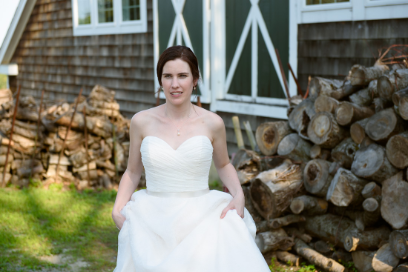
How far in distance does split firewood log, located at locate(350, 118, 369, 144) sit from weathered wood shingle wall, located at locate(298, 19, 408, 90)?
129cm

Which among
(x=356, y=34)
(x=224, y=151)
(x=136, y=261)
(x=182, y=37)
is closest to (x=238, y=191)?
(x=224, y=151)

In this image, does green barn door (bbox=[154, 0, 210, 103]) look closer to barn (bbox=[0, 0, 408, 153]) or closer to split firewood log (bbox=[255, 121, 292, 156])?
barn (bbox=[0, 0, 408, 153])

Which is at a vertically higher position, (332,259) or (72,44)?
(72,44)

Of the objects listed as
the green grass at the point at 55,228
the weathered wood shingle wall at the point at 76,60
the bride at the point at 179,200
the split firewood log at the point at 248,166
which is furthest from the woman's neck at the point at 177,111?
the weathered wood shingle wall at the point at 76,60

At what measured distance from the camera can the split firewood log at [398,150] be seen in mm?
3467

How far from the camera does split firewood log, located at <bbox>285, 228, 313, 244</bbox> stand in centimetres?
440

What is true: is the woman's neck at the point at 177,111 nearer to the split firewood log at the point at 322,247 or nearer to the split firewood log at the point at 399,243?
the split firewood log at the point at 399,243

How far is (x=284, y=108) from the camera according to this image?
20.3 ft

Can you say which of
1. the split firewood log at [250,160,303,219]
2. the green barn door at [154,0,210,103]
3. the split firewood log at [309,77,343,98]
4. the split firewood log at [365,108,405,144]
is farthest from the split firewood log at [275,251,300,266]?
the green barn door at [154,0,210,103]

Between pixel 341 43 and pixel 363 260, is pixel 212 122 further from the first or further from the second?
pixel 341 43

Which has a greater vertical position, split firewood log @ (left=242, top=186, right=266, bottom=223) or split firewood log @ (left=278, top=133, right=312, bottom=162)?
split firewood log @ (left=278, top=133, right=312, bottom=162)

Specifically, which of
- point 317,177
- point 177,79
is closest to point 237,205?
point 177,79

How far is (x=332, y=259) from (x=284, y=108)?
2537mm

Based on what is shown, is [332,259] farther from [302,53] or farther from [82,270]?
[302,53]
